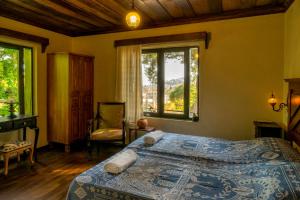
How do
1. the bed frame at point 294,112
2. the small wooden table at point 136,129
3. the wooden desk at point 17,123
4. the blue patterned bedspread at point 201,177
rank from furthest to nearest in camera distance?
1. the small wooden table at point 136,129
2. the wooden desk at point 17,123
3. the bed frame at point 294,112
4. the blue patterned bedspread at point 201,177

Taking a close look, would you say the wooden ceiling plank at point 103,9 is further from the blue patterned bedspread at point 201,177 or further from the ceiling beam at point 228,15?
the blue patterned bedspread at point 201,177

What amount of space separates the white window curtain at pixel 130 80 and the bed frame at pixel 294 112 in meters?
2.45

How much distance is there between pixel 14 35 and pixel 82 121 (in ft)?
6.44

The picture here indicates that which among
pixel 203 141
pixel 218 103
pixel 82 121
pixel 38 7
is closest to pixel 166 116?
pixel 218 103

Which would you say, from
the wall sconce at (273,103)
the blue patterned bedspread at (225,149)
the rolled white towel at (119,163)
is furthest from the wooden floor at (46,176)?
the wall sconce at (273,103)

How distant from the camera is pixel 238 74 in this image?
3.28 meters

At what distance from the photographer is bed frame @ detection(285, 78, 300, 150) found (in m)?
2.08

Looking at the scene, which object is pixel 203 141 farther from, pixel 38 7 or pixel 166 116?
pixel 38 7

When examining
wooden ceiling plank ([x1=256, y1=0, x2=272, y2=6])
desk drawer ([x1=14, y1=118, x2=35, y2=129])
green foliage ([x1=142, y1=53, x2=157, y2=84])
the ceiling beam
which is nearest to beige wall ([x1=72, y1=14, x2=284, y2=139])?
the ceiling beam

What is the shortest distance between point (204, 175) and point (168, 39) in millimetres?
2650

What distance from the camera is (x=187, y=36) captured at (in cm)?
351

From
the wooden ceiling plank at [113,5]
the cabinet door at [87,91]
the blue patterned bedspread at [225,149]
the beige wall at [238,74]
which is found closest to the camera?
the blue patterned bedspread at [225,149]

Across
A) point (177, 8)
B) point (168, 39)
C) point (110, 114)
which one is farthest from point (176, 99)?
point (177, 8)

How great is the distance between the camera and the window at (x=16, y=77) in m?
3.44
